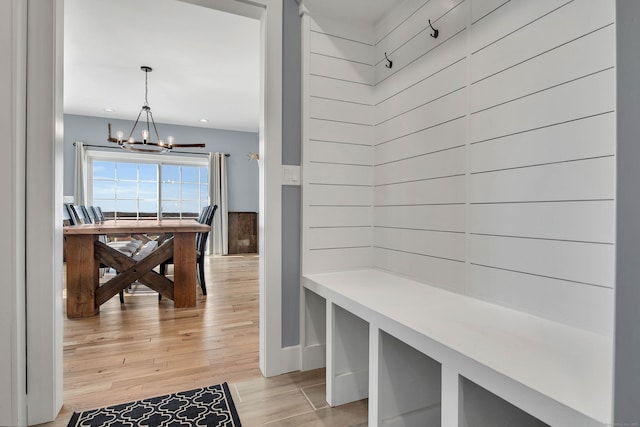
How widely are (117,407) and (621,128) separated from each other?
6.43 feet

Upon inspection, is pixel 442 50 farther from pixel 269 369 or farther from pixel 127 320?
pixel 127 320

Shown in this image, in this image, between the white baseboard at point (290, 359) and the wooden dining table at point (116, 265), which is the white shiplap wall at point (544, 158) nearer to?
the white baseboard at point (290, 359)

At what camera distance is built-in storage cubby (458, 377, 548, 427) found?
900mm

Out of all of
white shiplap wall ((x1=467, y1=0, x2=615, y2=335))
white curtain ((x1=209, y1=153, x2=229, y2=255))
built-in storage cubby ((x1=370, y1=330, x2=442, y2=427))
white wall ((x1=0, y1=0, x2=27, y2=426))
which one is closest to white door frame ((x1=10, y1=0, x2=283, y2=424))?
white wall ((x1=0, y1=0, x2=27, y2=426))

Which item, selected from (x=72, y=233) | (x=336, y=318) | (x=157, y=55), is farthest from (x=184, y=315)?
(x=157, y=55)

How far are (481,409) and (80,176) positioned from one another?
6735 mm

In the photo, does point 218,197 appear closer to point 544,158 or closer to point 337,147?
point 337,147

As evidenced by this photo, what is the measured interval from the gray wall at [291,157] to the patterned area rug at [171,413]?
0.46 m

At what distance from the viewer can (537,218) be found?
3.77ft

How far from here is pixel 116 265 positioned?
117 inches

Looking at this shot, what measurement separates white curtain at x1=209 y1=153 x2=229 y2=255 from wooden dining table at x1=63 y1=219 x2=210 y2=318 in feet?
11.6

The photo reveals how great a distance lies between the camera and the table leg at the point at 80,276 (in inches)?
109

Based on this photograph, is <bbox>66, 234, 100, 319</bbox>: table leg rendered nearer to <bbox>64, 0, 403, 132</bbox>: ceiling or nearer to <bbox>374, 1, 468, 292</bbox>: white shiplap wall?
<bbox>64, 0, 403, 132</bbox>: ceiling

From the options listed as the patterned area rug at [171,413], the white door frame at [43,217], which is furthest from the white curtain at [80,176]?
the patterned area rug at [171,413]
